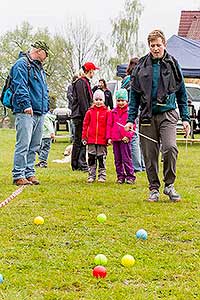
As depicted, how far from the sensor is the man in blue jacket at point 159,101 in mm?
6250

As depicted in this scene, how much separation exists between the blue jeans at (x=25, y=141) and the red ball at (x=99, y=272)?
3.94 m

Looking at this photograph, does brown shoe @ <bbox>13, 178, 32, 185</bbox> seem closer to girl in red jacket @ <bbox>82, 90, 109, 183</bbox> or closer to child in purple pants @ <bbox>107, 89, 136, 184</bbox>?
girl in red jacket @ <bbox>82, 90, 109, 183</bbox>

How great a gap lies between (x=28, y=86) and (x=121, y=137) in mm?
1447

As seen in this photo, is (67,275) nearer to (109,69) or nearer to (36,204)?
(36,204)

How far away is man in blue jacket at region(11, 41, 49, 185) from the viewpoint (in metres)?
7.39

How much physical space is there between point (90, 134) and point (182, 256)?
4086 mm

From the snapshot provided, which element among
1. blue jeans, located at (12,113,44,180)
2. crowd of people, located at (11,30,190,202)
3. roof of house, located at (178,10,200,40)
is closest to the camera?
crowd of people, located at (11,30,190,202)

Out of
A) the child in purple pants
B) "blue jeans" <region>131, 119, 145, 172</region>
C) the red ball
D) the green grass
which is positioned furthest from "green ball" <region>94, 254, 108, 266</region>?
"blue jeans" <region>131, 119, 145, 172</region>

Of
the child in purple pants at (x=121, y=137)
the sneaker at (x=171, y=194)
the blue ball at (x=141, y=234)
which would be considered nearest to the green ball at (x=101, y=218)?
the blue ball at (x=141, y=234)

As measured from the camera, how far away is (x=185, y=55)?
16156 millimetres

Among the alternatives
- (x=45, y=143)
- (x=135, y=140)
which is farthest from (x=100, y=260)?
(x=45, y=143)

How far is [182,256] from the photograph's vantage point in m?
4.25

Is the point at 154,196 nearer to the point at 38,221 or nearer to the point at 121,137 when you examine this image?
the point at 121,137

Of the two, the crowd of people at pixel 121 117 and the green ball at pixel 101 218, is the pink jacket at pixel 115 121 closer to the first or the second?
the crowd of people at pixel 121 117
